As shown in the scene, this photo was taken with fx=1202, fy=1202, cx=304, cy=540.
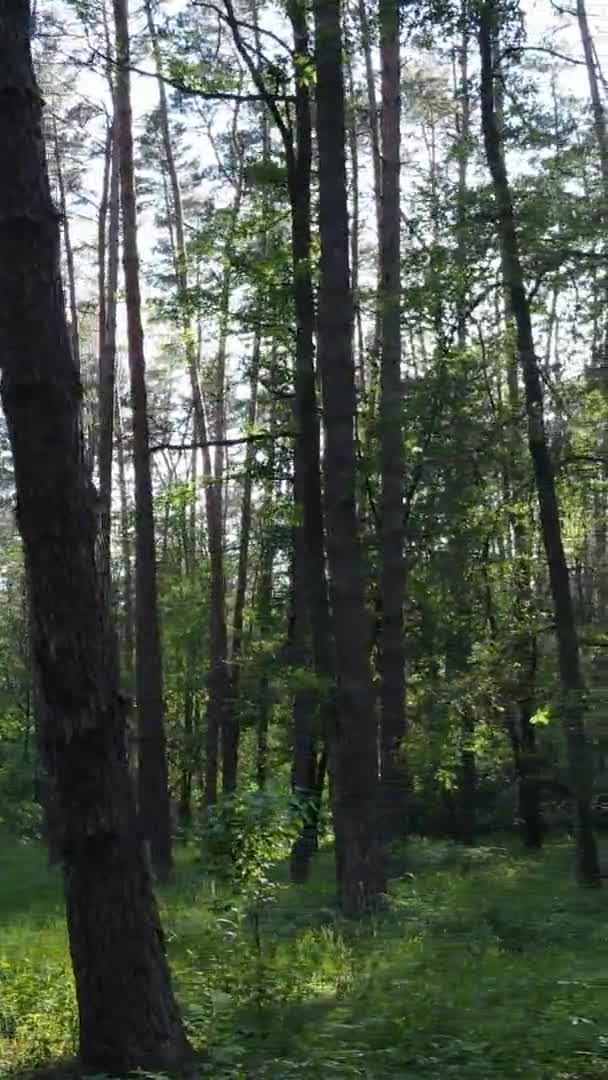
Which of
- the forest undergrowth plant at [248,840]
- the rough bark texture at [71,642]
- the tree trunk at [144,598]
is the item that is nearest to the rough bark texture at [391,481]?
the tree trunk at [144,598]

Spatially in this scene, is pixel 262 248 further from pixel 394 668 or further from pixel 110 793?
pixel 110 793

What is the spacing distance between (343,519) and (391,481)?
5.19 meters

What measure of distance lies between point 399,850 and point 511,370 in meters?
9.95

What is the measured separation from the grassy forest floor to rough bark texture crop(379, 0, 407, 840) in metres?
3.83

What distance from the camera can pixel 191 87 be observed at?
949 centimetres

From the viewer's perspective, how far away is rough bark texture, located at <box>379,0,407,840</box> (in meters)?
14.6

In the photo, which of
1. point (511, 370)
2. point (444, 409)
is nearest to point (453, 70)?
point (511, 370)

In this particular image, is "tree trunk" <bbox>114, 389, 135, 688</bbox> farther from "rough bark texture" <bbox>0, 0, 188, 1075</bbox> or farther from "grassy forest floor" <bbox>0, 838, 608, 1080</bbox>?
"rough bark texture" <bbox>0, 0, 188, 1075</bbox>

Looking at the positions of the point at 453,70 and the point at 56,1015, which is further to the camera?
the point at 453,70

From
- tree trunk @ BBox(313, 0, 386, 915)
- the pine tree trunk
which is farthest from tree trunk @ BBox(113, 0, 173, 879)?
tree trunk @ BBox(313, 0, 386, 915)

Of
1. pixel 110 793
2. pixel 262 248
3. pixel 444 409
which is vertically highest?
pixel 262 248

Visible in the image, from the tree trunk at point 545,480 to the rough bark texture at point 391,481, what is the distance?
1.34 meters

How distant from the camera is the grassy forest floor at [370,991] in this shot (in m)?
5.09

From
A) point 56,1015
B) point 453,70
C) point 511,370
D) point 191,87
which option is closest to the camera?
point 56,1015
